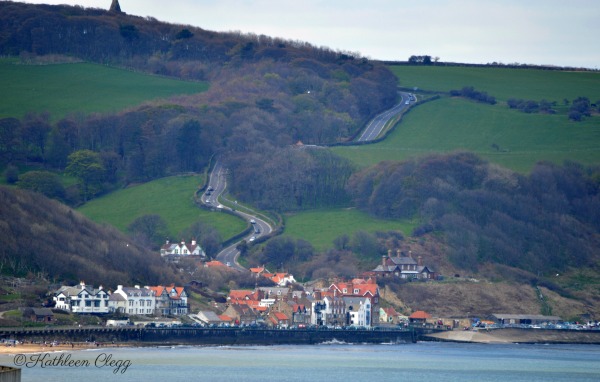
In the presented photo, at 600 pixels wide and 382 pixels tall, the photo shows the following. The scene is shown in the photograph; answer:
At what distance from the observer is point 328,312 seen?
13962 cm

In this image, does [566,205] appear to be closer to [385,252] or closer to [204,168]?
[385,252]

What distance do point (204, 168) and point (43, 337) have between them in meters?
96.5

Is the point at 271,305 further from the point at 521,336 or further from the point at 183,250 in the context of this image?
the point at 521,336

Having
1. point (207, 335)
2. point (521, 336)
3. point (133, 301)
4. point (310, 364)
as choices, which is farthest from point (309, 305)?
point (310, 364)

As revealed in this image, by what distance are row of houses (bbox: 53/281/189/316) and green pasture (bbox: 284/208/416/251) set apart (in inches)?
1425

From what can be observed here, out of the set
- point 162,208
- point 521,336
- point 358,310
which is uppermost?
point 162,208

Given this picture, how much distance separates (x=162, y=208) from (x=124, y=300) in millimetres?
54326

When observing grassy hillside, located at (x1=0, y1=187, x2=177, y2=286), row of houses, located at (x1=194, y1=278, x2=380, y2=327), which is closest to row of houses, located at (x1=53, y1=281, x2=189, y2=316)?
grassy hillside, located at (x1=0, y1=187, x2=177, y2=286)

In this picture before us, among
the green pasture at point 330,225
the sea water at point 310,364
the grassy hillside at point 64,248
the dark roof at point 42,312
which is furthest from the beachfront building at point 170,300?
the green pasture at point 330,225

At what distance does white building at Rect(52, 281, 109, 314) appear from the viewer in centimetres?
11631

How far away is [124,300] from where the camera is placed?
404ft

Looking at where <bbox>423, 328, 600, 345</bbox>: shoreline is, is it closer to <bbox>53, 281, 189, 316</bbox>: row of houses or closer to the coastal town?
the coastal town

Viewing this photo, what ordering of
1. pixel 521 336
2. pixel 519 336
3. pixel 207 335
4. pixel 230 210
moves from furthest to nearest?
pixel 230 210, pixel 521 336, pixel 519 336, pixel 207 335

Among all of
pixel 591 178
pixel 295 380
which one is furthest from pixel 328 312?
pixel 591 178
